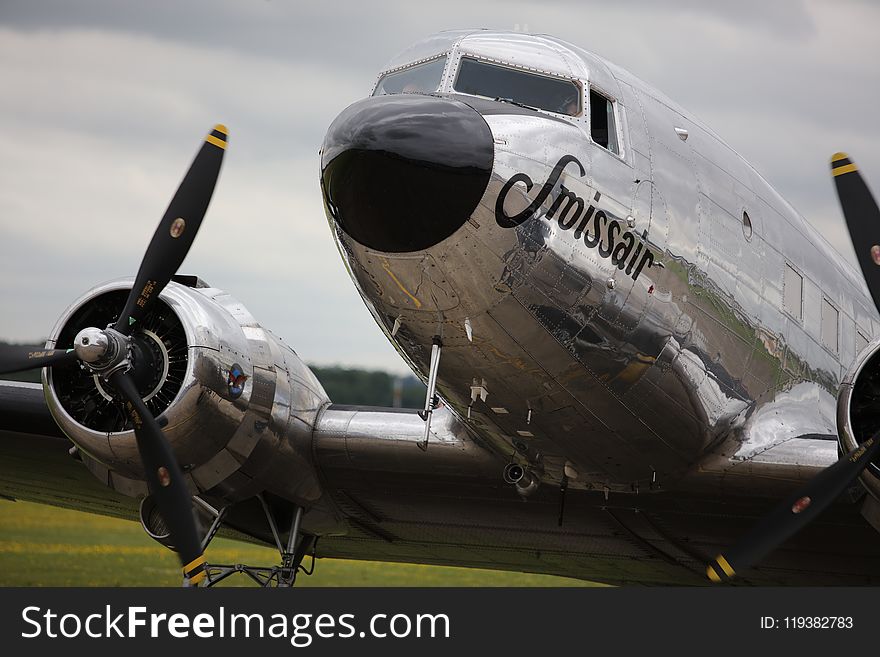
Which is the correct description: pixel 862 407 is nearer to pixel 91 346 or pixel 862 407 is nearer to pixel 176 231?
pixel 176 231

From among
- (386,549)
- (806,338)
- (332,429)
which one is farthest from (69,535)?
(806,338)

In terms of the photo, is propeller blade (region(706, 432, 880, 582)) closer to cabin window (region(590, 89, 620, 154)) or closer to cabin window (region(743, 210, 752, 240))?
cabin window (region(743, 210, 752, 240))

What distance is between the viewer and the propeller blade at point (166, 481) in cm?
980

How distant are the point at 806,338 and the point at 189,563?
5663 mm

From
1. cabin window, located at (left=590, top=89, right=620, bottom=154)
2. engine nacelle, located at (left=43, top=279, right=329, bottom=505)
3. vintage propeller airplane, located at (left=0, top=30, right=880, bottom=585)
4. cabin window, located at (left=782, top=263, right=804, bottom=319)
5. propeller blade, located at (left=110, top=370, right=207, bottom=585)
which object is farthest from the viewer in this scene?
cabin window, located at (left=782, top=263, right=804, bottom=319)

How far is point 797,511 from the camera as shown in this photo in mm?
9445

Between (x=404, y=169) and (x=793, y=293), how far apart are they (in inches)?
179

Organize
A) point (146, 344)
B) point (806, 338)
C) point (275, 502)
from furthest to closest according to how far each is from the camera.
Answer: point (275, 502) < point (806, 338) < point (146, 344)

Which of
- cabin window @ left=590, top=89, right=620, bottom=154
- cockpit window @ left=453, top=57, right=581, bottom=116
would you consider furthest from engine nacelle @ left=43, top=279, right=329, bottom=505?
cabin window @ left=590, top=89, right=620, bottom=154

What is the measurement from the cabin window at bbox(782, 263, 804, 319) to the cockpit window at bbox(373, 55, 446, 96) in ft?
12.0

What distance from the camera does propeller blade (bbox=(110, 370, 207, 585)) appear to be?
9.80m

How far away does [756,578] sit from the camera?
12258 mm

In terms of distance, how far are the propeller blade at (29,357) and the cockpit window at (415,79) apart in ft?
10.6

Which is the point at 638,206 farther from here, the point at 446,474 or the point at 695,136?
the point at 446,474
